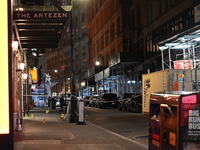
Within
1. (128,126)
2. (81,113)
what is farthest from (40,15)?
(128,126)

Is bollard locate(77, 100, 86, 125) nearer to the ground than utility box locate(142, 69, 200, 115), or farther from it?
nearer to the ground

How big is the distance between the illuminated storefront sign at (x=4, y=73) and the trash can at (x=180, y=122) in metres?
2.85

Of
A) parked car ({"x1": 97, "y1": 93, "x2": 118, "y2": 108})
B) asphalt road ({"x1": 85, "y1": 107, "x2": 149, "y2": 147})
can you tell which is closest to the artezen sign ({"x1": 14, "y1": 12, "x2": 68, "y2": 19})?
asphalt road ({"x1": 85, "y1": 107, "x2": 149, "y2": 147})

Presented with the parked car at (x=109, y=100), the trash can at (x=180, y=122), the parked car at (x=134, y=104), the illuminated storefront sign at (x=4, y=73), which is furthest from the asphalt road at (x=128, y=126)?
the parked car at (x=109, y=100)

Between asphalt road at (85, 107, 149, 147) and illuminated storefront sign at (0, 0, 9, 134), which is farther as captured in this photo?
asphalt road at (85, 107, 149, 147)

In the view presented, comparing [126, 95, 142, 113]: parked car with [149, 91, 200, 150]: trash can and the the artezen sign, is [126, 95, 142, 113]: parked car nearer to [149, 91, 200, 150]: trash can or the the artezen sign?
the the artezen sign

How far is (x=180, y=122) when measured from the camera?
6516mm

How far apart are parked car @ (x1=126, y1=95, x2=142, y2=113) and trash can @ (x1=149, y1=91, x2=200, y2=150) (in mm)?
23406

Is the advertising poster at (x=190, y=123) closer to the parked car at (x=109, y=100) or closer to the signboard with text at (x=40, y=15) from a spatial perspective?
the signboard with text at (x=40, y=15)

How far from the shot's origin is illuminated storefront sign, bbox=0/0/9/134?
680 cm

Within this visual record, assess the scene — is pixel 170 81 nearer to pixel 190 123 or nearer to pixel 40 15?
pixel 40 15

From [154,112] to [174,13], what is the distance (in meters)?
28.5

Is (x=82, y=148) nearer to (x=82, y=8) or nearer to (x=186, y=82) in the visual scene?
(x=186, y=82)

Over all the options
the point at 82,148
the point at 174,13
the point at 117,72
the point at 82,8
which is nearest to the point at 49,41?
the point at 82,148
